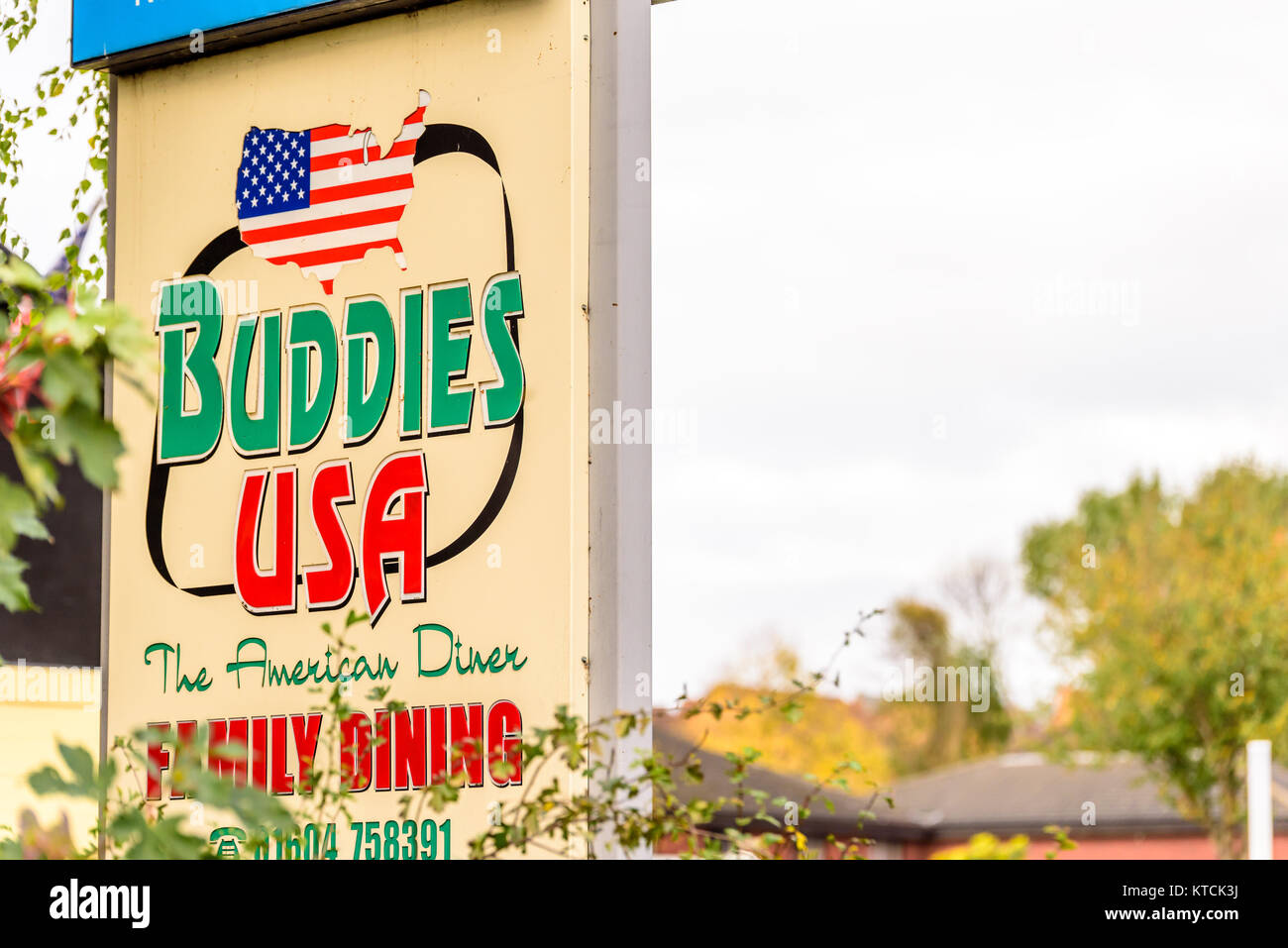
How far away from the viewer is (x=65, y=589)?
13.4 m

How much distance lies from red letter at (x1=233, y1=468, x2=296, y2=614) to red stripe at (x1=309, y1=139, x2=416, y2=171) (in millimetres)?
1164

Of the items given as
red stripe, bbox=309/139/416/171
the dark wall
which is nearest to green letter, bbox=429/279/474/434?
red stripe, bbox=309/139/416/171

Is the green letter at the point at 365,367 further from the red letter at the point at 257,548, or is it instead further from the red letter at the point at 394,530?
the red letter at the point at 257,548

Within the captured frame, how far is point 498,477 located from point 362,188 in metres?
1.28

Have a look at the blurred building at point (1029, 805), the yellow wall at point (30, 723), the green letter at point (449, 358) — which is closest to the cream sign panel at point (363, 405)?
the green letter at point (449, 358)

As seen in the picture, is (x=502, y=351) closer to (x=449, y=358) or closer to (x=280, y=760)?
(x=449, y=358)

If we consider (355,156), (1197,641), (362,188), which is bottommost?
(1197,641)

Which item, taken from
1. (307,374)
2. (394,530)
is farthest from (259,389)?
(394,530)

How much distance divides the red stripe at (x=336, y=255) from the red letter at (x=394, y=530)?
78 centimetres

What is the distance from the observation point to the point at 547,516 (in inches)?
206

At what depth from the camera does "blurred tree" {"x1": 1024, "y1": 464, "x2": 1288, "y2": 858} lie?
40.9 meters

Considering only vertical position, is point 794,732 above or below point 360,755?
below

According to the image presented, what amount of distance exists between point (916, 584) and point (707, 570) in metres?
8.31
